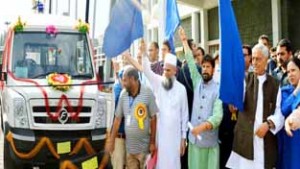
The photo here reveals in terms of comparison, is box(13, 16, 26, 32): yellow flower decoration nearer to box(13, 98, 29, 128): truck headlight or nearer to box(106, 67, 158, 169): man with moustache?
box(13, 98, 29, 128): truck headlight

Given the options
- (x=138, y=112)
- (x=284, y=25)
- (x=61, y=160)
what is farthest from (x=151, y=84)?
(x=284, y=25)

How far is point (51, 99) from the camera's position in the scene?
295 inches

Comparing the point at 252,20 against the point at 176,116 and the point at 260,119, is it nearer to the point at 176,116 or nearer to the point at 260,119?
the point at 176,116

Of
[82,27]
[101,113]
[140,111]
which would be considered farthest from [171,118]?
[82,27]

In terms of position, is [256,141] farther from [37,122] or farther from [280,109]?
[37,122]

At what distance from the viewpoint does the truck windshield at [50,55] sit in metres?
8.00

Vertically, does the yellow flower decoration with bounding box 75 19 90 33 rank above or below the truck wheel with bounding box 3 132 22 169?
above

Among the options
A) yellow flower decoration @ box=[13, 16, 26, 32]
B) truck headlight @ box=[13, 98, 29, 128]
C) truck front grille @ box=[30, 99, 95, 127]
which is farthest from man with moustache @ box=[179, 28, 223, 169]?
yellow flower decoration @ box=[13, 16, 26, 32]

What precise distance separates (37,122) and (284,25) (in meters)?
6.00

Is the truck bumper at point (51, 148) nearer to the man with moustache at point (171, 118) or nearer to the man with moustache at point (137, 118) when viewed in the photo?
the man with moustache at point (137, 118)

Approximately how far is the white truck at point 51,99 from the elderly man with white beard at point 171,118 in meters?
1.56

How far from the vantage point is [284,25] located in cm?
1077

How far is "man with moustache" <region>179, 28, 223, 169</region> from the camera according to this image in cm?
→ 572

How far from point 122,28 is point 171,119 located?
55.3 inches
